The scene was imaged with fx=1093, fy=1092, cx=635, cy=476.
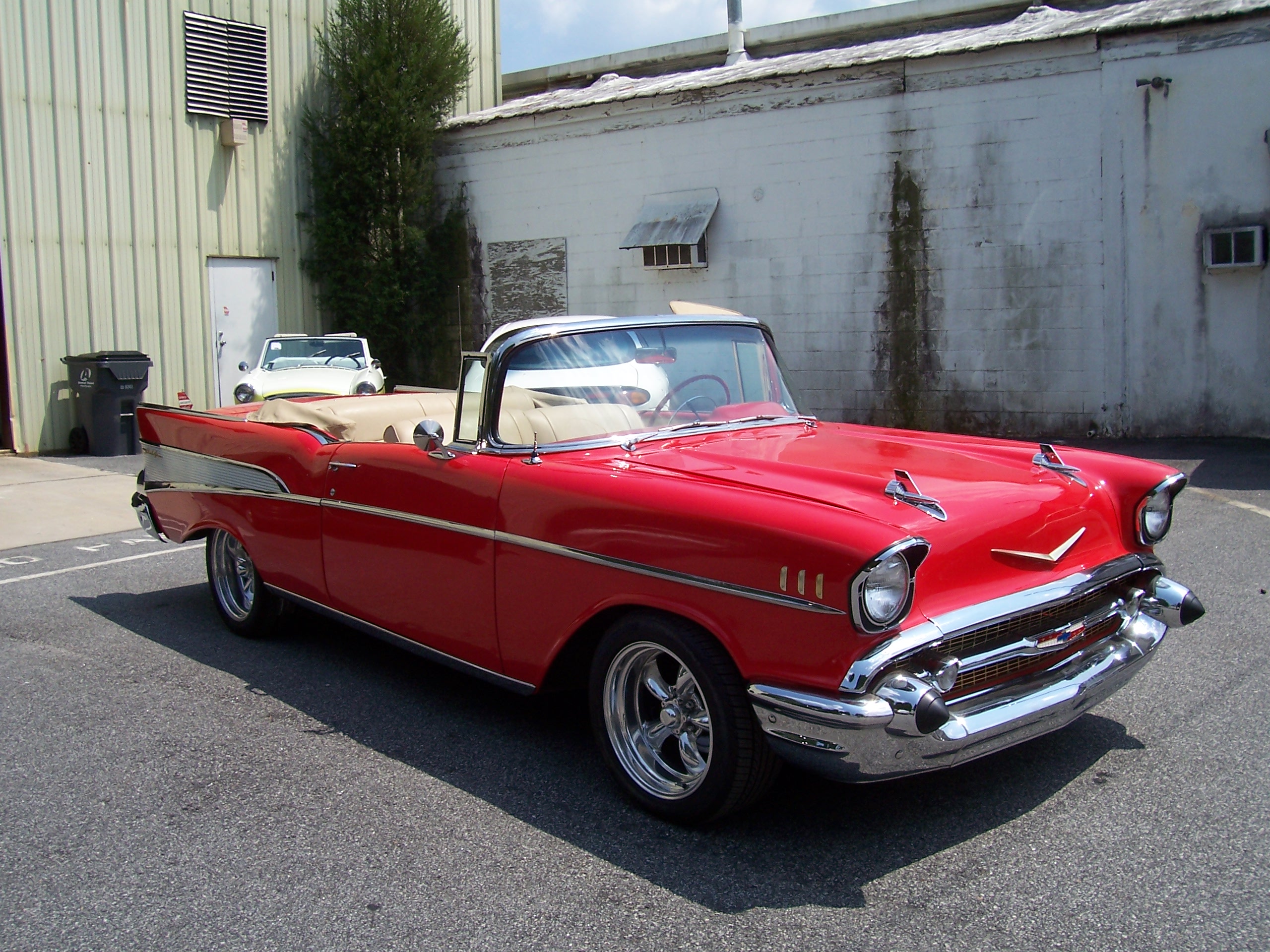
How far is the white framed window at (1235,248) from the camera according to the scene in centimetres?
1055

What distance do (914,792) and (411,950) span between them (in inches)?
63.2

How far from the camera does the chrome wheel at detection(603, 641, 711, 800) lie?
3.15 m

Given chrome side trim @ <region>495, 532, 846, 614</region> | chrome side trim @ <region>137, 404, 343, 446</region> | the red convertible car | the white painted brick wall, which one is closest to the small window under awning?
the white painted brick wall

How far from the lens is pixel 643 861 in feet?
9.59

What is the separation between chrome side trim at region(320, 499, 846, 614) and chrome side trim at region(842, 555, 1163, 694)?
155 mm

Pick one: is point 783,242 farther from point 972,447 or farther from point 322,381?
point 972,447

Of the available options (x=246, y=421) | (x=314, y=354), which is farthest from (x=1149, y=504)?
(x=314, y=354)

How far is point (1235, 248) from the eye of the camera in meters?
10.7

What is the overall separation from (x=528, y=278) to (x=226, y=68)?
4.82 metres

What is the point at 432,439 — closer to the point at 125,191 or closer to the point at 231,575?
the point at 231,575

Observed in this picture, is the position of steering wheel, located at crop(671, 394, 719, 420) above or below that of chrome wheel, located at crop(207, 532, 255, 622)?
above

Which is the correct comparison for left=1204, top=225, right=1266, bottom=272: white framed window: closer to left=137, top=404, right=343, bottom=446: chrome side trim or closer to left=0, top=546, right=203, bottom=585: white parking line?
left=137, top=404, right=343, bottom=446: chrome side trim

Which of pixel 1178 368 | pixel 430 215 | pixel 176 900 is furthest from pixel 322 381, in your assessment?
pixel 176 900

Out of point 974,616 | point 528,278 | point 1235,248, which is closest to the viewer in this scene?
point 974,616
